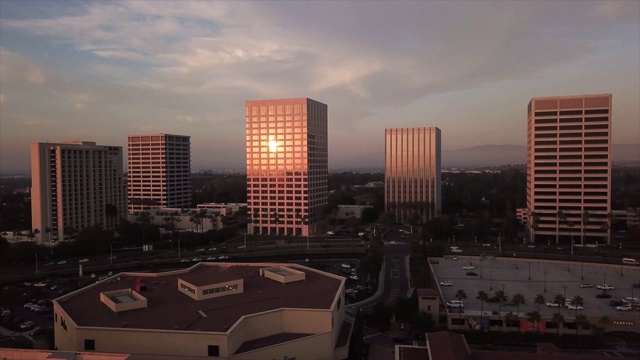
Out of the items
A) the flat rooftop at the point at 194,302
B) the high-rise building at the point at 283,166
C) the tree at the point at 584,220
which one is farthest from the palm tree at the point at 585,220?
the flat rooftop at the point at 194,302

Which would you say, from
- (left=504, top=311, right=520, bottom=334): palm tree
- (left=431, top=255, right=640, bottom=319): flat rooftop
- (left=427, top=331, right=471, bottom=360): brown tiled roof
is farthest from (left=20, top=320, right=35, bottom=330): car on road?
(left=504, top=311, right=520, bottom=334): palm tree

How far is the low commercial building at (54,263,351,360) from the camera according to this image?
1803 centimetres

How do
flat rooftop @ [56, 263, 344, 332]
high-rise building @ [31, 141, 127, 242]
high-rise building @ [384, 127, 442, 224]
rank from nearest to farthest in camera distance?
flat rooftop @ [56, 263, 344, 332] < high-rise building @ [31, 141, 127, 242] < high-rise building @ [384, 127, 442, 224]

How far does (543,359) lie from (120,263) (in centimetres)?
3750

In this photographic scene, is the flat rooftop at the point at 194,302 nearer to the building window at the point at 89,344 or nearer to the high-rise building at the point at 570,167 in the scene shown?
the building window at the point at 89,344

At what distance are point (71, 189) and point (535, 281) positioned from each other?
171 ft

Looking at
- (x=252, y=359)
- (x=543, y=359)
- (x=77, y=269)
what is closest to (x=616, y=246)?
(x=543, y=359)

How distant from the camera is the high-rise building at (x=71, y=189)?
54.2 metres

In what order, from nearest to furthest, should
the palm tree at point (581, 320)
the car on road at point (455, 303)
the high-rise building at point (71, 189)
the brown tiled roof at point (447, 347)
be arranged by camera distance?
the brown tiled roof at point (447, 347) < the palm tree at point (581, 320) < the car on road at point (455, 303) < the high-rise building at point (71, 189)

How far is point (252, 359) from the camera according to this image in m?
18.1

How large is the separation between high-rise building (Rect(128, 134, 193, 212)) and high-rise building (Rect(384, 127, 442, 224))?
3703 cm

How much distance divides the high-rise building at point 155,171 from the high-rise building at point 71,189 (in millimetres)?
15000

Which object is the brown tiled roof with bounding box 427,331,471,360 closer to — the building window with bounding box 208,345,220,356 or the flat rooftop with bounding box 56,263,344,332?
the flat rooftop with bounding box 56,263,344,332

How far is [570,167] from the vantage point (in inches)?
2119
